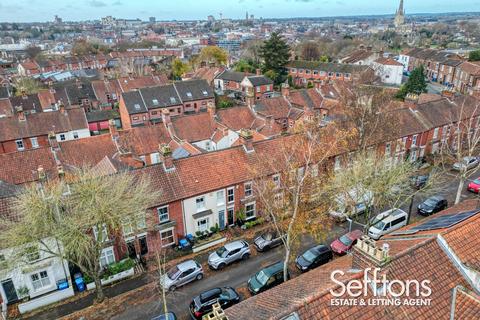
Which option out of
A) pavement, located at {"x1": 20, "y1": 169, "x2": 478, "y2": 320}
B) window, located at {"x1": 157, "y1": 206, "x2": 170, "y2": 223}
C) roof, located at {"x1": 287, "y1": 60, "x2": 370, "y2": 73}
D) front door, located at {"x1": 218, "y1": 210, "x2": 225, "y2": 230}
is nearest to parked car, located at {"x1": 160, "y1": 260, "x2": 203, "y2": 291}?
pavement, located at {"x1": 20, "y1": 169, "x2": 478, "y2": 320}

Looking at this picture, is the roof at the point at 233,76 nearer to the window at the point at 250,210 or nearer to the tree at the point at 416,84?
the tree at the point at 416,84

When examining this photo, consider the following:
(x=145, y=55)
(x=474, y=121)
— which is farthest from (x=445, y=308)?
(x=145, y=55)

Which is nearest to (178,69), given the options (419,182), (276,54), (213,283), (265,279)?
(276,54)

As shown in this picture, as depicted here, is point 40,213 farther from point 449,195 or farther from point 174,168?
point 449,195

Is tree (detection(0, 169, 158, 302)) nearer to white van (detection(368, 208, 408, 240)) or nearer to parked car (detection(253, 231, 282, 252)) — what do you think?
parked car (detection(253, 231, 282, 252))

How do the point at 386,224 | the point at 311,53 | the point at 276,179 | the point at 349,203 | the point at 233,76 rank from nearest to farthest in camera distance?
the point at 349,203, the point at 386,224, the point at 276,179, the point at 233,76, the point at 311,53

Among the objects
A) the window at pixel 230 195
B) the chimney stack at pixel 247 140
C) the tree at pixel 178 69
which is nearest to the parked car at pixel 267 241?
the window at pixel 230 195

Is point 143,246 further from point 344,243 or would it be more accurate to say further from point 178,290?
point 344,243
